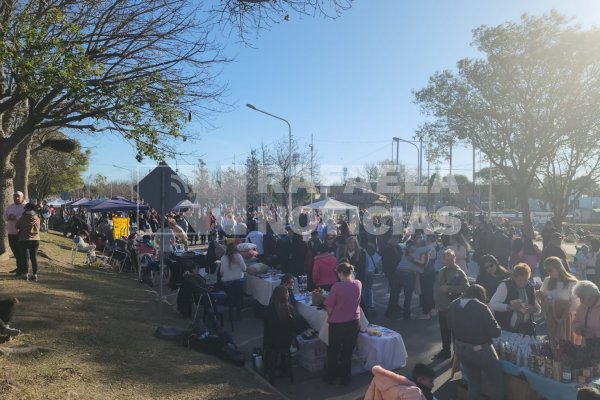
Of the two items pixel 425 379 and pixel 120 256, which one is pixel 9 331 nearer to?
pixel 425 379

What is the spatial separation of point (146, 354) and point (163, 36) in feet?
20.3

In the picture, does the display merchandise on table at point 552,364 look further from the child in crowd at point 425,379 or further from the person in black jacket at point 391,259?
the person in black jacket at point 391,259

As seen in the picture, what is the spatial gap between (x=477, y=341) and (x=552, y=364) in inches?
31.6

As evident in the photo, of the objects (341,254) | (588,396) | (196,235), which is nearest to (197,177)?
(196,235)

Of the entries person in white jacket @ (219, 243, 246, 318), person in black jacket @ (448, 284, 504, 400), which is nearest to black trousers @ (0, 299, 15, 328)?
person in white jacket @ (219, 243, 246, 318)

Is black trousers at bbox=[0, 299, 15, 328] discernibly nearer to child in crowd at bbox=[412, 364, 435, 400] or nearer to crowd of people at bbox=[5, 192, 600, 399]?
crowd of people at bbox=[5, 192, 600, 399]

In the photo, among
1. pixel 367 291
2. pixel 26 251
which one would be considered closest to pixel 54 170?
pixel 26 251

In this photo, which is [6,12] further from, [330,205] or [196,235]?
[196,235]

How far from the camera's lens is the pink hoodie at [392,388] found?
342cm

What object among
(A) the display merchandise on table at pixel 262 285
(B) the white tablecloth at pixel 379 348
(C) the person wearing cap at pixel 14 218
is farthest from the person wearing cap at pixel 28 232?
(B) the white tablecloth at pixel 379 348

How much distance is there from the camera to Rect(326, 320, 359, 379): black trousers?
6.09 metres

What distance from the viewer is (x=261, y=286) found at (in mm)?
9656

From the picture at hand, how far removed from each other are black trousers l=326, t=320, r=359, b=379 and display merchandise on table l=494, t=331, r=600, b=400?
1.78 meters

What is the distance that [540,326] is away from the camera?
886cm
